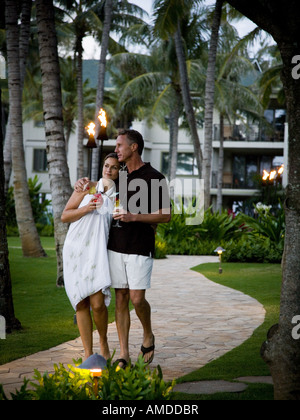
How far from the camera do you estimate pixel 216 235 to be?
22.0 metres

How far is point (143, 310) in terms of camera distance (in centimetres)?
575

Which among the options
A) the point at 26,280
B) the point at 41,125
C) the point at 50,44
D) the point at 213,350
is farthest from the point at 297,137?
the point at 41,125

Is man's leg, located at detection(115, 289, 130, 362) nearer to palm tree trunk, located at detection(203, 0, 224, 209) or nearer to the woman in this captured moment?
the woman

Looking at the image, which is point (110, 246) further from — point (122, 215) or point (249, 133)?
point (249, 133)

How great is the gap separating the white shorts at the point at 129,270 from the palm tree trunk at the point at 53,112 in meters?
5.67

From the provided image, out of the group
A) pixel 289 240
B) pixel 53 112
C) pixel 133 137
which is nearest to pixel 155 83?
pixel 53 112

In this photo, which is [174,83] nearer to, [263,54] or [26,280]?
[263,54]

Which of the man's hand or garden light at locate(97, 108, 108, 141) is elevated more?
garden light at locate(97, 108, 108, 141)

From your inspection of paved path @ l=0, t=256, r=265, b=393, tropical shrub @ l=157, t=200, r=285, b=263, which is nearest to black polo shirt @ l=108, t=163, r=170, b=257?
paved path @ l=0, t=256, r=265, b=393

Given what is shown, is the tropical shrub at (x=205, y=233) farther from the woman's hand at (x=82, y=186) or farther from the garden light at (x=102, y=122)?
the woman's hand at (x=82, y=186)

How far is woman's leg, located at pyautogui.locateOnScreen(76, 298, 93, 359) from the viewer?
5.51 metres

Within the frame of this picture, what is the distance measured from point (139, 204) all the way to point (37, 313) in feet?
12.7

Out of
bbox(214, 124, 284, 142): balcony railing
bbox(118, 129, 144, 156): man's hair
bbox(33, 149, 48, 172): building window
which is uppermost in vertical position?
bbox(214, 124, 284, 142): balcony railing

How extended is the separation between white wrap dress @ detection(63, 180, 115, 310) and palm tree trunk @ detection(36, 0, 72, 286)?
571 centimetres
